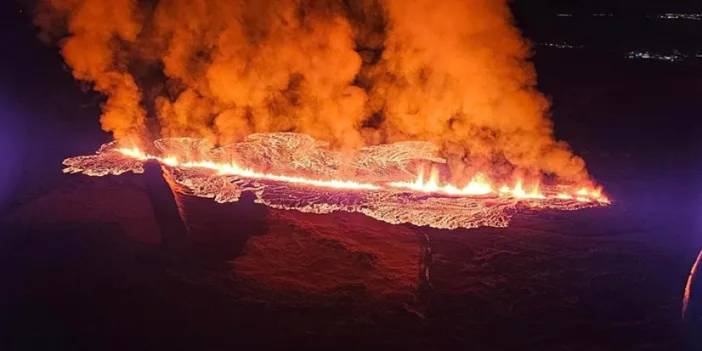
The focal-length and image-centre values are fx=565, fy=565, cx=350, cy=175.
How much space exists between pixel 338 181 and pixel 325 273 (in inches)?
164

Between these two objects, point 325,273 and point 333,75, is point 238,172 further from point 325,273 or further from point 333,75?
point 325,273

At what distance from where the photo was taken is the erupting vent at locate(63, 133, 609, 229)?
10227 mm

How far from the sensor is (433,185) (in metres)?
11.4

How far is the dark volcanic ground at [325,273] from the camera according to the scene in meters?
6.29

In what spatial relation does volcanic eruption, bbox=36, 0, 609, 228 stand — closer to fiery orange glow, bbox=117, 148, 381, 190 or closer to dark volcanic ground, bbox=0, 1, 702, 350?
fiery orange glow, bbox=117, 148, 381, 190

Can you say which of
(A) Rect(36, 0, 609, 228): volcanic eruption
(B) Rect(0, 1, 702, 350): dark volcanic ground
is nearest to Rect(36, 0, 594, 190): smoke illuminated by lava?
(A) Rect(36, 0, 609, 228): volcanic eruption

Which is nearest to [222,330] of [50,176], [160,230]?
[160,230]

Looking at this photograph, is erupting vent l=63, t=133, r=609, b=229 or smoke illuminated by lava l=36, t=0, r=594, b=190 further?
smoke illuminated by lava l=36, t=0, r=594, b=190

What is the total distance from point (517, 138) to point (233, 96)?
20.2 feet

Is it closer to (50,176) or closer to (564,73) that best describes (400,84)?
(50,176)

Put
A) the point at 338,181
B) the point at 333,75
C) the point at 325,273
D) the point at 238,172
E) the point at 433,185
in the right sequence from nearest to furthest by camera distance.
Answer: the point at 325,273 → the point at 433,185 → the point at 338,181 → the point at 333,75 → the point at 238,172

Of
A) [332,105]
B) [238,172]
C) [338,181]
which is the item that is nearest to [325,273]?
[338,181]

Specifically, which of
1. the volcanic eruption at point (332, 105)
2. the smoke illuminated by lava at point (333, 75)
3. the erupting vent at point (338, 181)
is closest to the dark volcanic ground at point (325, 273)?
the erupting vent at point (338, 181)

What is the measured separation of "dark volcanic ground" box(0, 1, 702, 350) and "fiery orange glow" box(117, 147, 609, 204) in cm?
79
